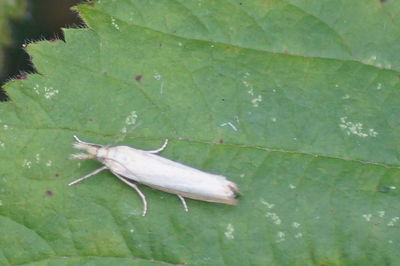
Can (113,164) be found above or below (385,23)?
below

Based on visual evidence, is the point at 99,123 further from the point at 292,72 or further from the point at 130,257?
the point at 292,72

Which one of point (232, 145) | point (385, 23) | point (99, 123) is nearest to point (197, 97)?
A: point (232, 145)

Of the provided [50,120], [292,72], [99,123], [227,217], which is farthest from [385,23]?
[50,120]

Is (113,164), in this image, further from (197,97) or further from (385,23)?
(385,23)

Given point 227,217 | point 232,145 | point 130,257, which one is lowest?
point 130,257

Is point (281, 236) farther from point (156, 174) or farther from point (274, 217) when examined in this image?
point (156, 174)
